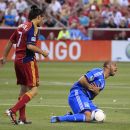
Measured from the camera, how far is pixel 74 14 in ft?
118

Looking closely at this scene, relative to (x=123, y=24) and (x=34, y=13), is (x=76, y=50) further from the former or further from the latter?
(x=34, y=13)

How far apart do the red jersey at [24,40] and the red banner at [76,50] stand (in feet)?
62.0

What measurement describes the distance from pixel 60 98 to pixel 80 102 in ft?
15.2

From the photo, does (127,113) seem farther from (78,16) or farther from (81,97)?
(78,16)

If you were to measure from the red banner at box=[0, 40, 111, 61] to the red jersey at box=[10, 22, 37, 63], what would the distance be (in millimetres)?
18899

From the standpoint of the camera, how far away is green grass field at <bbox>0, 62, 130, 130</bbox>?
40.4 feet

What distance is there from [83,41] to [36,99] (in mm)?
14845

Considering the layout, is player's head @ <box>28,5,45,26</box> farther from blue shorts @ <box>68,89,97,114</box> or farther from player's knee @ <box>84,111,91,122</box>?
player's knee @ <box>84,111,91,122</box>

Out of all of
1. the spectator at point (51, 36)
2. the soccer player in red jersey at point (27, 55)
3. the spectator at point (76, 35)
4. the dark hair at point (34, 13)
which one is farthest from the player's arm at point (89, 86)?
the spectator at point (76, 35)

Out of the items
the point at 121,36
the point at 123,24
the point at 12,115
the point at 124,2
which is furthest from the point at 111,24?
the point at 12,115

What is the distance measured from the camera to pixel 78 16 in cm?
3572

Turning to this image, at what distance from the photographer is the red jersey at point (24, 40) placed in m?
12.5

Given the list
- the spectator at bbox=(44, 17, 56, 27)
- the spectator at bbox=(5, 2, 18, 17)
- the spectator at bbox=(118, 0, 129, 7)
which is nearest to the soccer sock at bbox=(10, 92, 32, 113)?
the spectator at bbox=(5, 2, 18, 17)

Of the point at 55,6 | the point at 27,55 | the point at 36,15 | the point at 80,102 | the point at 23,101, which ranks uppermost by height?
the point at 36,15
